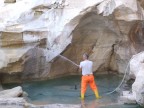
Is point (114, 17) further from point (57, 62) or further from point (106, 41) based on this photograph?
point (57, 62)

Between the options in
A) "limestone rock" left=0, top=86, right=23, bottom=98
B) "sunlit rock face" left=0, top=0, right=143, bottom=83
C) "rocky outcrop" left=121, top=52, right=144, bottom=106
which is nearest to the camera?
"rocky outcrop" left=121, top=52, right=144, bottom=106

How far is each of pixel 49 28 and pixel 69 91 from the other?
2716 mm

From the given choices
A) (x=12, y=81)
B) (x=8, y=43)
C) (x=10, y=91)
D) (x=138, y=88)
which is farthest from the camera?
(x=12, y=81)

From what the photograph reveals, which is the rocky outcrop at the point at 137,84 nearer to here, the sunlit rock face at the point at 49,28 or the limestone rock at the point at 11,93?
the sunlit rock face at the point at 49,28

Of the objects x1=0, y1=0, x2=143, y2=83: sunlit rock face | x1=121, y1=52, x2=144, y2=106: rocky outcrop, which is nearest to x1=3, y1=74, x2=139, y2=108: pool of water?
x1=121, y1=52, x2=144, y2=106: rocky outcrop

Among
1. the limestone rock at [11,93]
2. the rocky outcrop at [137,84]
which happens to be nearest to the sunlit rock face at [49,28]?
the limestone rock at [11,93]

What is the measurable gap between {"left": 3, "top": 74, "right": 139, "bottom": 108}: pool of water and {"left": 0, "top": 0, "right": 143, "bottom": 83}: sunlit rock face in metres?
0.79

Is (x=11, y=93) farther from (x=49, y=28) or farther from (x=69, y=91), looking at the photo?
(x=49, y=28)

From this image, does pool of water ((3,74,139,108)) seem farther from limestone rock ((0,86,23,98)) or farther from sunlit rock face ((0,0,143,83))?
sunlit rock face ((0,0,143,83))

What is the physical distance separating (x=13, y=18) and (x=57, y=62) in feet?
8.79

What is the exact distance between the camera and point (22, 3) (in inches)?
656

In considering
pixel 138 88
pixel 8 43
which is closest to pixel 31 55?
pixel 8 43

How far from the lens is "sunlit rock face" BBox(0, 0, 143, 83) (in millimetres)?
15820

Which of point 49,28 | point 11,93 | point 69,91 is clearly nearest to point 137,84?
point 69,91
